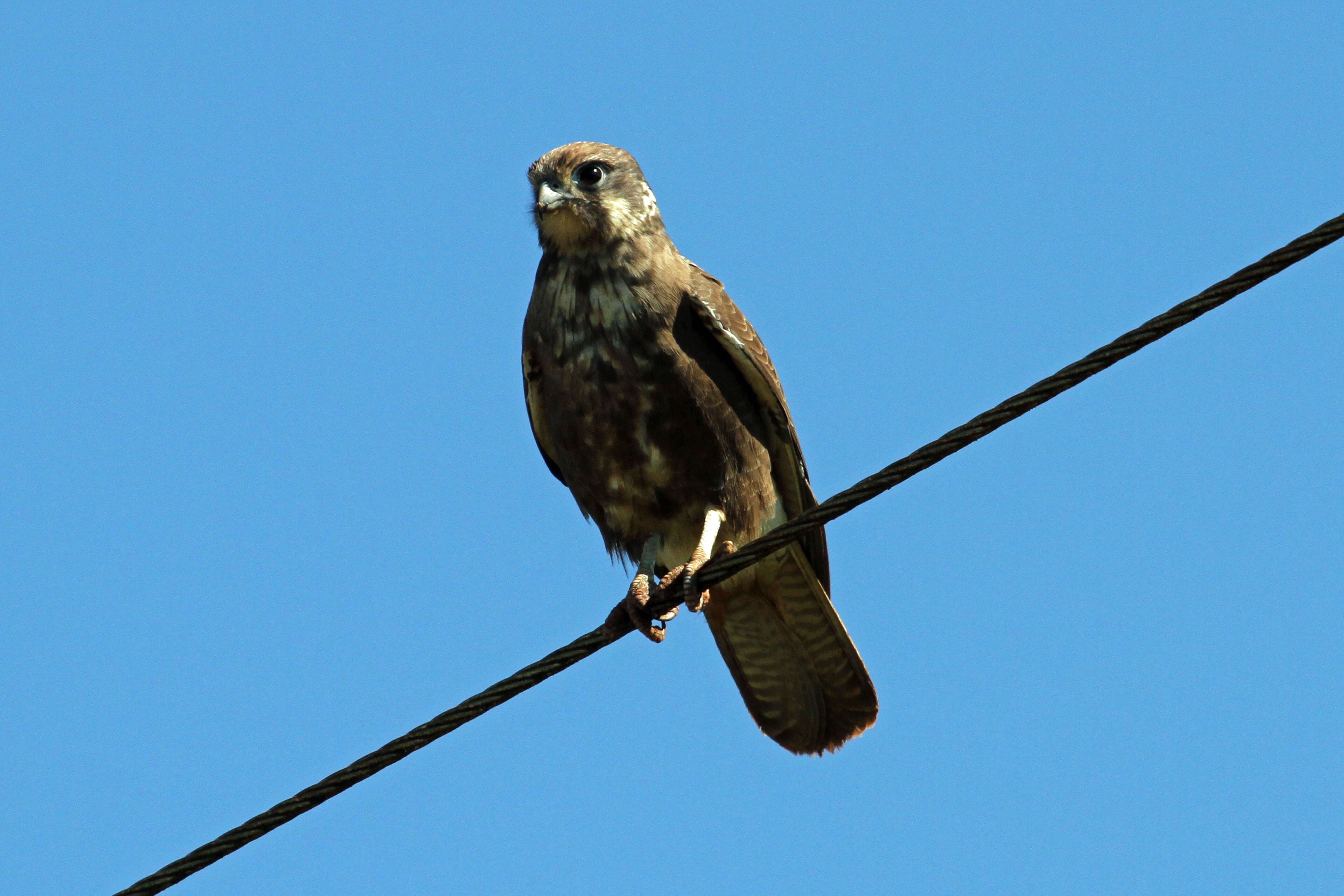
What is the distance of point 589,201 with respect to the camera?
621 centimetres

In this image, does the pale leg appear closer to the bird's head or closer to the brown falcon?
the brown falcon

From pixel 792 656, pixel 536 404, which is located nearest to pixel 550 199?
pixel 536 404

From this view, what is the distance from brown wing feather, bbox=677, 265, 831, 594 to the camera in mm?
6062

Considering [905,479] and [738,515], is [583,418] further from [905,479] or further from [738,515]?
[905,479]

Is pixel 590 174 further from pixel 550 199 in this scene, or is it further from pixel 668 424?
pixel 668 424

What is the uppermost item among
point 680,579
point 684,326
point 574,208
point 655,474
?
point 574,208

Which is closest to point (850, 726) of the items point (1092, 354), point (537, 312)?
point (537, 312)

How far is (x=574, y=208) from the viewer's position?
6188 millimetres

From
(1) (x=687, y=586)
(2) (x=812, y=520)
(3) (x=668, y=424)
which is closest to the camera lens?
(2) (x=812, y=520)

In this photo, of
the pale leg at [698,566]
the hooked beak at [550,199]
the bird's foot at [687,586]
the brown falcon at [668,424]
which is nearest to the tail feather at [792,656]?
the brown falcon at [668,424]

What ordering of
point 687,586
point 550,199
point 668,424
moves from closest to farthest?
1. point 687,586
2. point 668,424
3. point 550,199

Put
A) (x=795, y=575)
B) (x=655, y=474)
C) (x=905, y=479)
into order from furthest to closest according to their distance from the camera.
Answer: (x=795, y=575)
(x=655, y=474)
(x=905, y=479)

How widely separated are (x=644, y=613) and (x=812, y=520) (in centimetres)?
160

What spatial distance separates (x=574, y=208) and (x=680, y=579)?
174 centimetres
